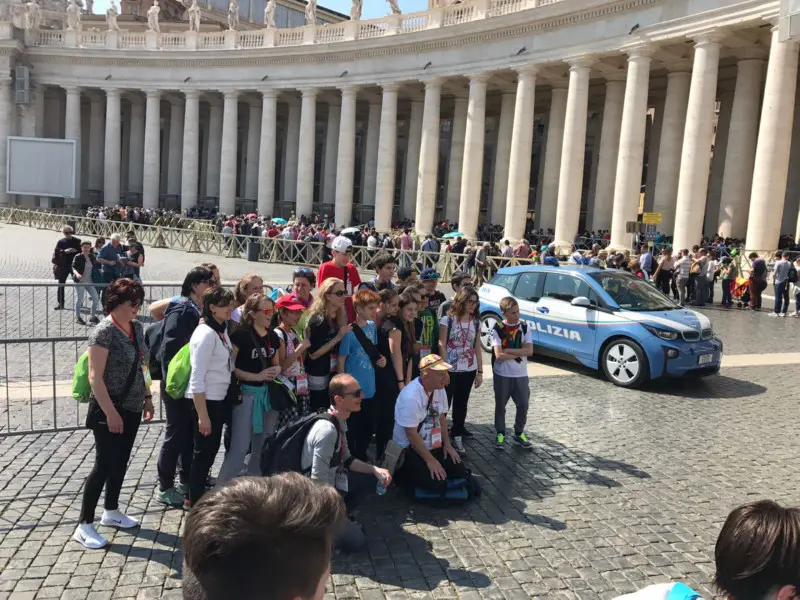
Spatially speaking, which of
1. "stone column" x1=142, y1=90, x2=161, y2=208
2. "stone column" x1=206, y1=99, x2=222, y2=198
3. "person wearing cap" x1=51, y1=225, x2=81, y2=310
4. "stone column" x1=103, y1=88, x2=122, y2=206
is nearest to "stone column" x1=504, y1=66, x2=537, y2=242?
"person wearing cap" x1=51, y1=225, x2=81, y2=310

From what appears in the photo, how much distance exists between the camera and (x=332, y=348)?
20.5 feet

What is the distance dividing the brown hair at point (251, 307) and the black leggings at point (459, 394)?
8.48 feet

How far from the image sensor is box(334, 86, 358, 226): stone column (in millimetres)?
39562

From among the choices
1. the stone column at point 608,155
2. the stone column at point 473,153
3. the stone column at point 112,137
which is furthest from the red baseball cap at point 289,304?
the stone column at point 112,137

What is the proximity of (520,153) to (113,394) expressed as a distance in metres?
28.7

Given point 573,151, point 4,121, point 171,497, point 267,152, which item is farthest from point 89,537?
point 4,121

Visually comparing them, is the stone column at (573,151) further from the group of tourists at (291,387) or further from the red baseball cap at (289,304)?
the red baseball cap at (289,304)

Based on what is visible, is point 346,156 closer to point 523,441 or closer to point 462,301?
point 462,301

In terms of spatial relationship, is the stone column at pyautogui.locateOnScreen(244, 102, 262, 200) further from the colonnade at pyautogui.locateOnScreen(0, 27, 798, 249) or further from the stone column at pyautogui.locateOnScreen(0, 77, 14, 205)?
the stone column at pyautogui.locateOnScreen(0, 77, 14, 205)

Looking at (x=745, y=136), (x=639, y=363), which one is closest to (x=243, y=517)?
(x=639, y=363)

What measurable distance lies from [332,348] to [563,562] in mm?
2640

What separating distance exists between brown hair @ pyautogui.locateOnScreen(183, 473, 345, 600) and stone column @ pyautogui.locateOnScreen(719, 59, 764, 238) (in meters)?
29.1

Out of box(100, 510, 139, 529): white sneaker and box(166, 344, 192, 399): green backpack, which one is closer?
box(100, 510, 139, 529): white sneaker

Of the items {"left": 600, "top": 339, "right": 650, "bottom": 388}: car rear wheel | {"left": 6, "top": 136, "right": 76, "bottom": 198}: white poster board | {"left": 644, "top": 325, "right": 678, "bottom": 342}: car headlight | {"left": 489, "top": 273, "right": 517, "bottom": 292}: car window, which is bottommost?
{"left": 600, "top": 339, "right": 650, "bottom": 388}: car rear wheel
